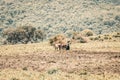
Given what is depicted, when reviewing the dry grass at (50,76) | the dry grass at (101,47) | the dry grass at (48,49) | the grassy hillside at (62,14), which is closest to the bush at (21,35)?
the dry grass at (48,49)

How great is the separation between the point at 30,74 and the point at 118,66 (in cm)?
760

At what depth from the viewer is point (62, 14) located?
7101 inches

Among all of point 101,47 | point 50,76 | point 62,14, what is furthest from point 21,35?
point 62,14

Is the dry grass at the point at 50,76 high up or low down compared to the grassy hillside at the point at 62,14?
up

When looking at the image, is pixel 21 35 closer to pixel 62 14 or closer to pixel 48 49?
pixel 48 49

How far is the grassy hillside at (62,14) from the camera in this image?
16312cm

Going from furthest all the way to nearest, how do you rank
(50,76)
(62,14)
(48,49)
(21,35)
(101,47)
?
(62,14), (21,35), (101,47), (48,49), (50,76)

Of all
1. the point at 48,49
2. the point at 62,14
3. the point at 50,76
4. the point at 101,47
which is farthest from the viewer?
the point at 62,14

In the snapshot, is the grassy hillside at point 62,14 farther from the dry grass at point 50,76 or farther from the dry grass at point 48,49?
the dry grass at point 50,76

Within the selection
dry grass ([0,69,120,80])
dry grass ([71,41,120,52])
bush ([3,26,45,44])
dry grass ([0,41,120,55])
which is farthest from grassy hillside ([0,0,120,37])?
dry grass ([0,69,120,80])

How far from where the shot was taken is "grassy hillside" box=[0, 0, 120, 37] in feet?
535

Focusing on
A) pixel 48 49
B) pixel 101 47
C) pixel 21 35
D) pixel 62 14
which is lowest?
pixel 62 14

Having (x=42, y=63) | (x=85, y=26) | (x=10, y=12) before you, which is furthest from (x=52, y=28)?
(x=42, y=63)

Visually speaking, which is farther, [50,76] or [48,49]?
[48,49]
